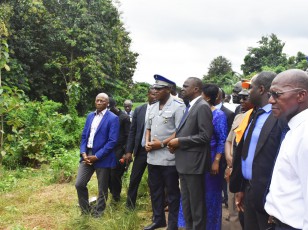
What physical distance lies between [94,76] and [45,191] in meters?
12.6

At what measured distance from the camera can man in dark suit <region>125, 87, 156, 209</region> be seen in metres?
5.10

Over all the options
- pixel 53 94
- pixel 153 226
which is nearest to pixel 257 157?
pixel 153 226

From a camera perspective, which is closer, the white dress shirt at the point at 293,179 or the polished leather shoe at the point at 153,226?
the white dress shirt at the point at 293,179

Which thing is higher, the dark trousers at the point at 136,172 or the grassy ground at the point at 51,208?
the dark trousers at the point at 136,172

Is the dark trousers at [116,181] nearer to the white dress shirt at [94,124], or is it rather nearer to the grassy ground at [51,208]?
the grassy ground at [51,208]

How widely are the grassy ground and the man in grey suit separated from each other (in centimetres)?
102

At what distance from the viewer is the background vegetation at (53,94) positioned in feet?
18.6

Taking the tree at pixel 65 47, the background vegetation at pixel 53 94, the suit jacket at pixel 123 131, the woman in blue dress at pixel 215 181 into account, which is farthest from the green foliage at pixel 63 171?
the tree at pixel 65 47

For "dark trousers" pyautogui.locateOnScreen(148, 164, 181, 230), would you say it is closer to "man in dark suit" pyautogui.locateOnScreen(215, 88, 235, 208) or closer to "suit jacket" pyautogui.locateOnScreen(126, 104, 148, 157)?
"man in dark suit" pyautogui.locateOnScreen(215, 88, 235, 208)

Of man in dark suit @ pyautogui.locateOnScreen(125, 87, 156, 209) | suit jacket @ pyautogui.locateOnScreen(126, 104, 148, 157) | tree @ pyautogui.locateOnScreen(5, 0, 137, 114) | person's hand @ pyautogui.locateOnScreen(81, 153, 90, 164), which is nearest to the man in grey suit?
man in dark suit @ pyautogui.locateOnScreen(125, 87, 156, 209)

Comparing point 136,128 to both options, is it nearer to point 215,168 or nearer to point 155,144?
point 155,144

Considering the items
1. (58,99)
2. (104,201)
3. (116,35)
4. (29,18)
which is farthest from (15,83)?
(104,201)

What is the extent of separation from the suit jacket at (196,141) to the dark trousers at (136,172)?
3.86 feet

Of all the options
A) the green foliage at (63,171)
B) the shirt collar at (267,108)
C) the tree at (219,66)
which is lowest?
the green foliage at (63,171)
